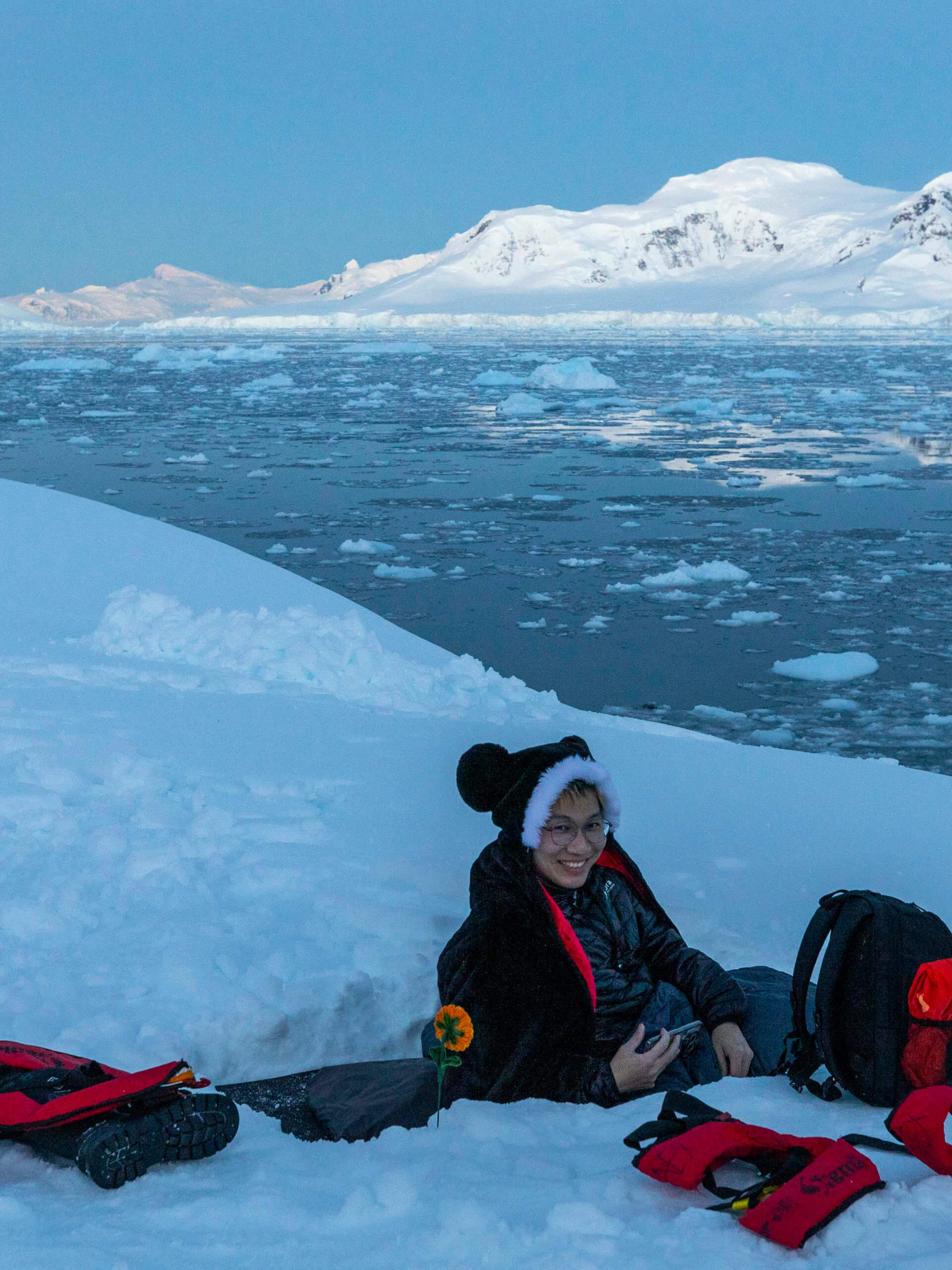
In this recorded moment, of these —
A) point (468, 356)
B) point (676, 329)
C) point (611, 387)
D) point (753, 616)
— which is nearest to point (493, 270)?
point (676, 329)

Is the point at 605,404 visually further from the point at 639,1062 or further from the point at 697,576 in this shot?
the point at 639,1062

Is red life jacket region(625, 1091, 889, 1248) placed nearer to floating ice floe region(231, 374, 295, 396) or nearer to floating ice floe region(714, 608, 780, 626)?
floating ice floe region(714, 608, 780, 626)

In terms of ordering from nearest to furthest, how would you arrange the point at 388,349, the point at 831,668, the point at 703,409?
the point at 831,668, the point at 703,409, the point at 388,349

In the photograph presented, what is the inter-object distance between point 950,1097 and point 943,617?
16.8 feet

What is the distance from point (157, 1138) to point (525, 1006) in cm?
56

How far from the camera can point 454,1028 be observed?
5.32 feet

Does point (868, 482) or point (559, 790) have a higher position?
point (868, 482)

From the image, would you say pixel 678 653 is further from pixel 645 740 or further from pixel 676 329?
pixel 676 329

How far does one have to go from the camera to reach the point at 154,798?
2.72 meters

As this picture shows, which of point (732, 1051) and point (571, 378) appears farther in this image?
point (571, 378)

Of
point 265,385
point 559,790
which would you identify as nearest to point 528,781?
point 559,790

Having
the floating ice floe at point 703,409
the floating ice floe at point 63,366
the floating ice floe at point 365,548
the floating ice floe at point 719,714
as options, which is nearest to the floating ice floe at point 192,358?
the floating ice floe at point 63,366

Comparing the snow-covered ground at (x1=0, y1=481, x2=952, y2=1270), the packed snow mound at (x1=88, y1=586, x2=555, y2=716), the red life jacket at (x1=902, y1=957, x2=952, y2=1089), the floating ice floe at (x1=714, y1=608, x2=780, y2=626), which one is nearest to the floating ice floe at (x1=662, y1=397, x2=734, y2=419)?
the floating ice floe at (x1=714, y1=608, x2=780, y2=626)

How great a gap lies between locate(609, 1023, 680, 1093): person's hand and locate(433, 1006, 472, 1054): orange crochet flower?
9.7 inches
